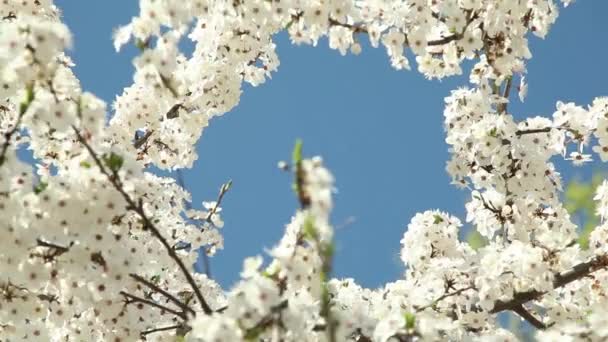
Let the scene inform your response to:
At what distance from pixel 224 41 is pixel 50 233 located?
3.92 m

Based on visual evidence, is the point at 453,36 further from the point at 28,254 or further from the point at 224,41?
the point at 28,254

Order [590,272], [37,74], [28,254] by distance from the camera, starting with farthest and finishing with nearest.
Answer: [590,272], [28,254], [37,74]

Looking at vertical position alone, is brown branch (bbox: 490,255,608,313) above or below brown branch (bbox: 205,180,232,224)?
below

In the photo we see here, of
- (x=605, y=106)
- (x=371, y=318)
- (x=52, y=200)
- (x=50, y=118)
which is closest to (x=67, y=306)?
(x=52, y=200)

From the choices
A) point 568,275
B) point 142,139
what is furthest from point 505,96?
point 142,139

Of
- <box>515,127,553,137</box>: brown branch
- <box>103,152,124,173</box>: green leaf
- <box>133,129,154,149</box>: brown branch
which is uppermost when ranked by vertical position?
<box>133,129,154,149</box>: brown branch

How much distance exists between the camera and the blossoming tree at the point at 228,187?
5.90 m

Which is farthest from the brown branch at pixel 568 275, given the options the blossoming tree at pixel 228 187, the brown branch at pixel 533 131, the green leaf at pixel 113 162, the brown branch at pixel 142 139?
the brown branch at pixel 142 139

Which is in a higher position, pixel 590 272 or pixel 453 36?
pixel 453 36

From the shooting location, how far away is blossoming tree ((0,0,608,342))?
590 centimetres

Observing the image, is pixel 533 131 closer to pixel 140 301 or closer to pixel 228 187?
pixel 228 187

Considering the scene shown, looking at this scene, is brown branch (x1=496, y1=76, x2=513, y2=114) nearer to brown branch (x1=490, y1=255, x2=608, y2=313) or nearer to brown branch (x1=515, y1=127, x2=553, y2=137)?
brown branch (x1=515, y1=127, x2=553, y2=137)

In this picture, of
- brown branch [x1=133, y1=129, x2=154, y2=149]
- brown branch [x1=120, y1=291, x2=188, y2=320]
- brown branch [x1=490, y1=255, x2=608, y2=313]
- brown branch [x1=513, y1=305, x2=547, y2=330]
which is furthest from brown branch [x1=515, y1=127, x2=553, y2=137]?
brown branch [x1=133, y1=129, x2=154, y2=149]

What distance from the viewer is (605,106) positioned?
28.8 ft
